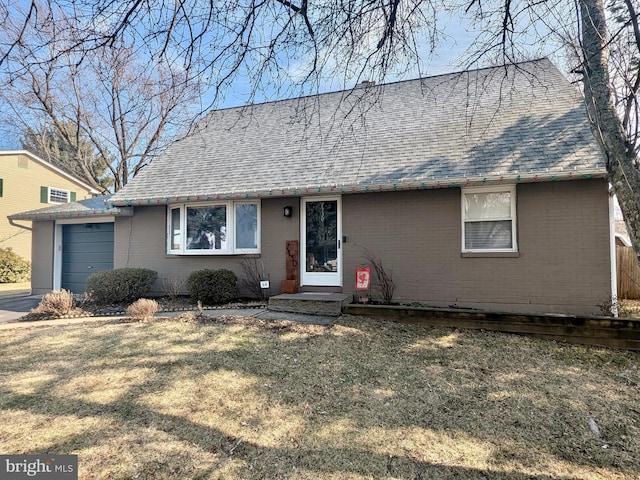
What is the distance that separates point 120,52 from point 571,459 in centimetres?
511

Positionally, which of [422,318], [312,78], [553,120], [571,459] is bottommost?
[571,459]

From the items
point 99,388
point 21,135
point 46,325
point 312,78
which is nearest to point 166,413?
point 99,388

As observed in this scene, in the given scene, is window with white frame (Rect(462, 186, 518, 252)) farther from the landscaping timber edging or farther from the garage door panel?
the garage door panel

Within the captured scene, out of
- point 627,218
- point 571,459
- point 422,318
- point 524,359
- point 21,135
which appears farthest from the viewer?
point 21,135

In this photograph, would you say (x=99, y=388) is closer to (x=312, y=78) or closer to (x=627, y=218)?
(x=312, y=78)

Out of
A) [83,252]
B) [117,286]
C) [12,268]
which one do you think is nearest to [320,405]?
[117,286]

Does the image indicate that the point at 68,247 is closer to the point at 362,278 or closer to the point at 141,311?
the point at 141,311

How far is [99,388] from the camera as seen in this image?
11.5ft

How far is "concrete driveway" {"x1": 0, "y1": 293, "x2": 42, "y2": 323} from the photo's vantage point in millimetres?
7297

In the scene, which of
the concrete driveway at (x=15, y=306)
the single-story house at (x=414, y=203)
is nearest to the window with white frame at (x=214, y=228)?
the single-story house at (x=414, y=203)

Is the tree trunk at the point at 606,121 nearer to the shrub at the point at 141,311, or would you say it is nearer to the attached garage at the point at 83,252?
the shrub at the point at 141,311

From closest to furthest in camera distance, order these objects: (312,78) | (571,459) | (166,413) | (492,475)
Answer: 1. (492,475)
2. (571,459)
3. (166,413)
4. (312,78)

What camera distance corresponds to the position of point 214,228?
872cm

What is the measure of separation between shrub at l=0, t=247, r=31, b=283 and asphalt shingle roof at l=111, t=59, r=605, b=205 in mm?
11001
